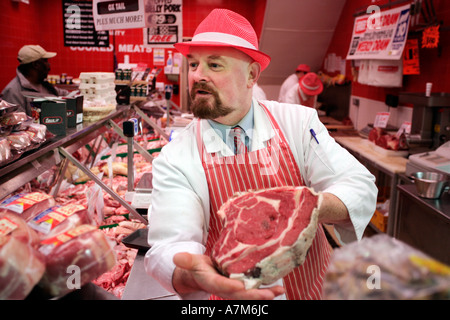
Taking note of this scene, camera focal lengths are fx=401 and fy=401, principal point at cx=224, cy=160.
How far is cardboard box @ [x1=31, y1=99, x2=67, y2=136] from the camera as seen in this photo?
2.57 meters

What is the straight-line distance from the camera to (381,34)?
17.4ft

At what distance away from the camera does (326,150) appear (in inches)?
65.0

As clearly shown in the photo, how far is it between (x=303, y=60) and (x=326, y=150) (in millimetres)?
8129

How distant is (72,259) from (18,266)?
4.1 inches

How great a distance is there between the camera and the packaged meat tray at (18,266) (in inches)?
29.0

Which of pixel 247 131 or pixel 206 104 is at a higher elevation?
pixel 206 104

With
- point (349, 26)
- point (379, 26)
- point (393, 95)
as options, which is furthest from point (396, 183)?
point (349, 26)

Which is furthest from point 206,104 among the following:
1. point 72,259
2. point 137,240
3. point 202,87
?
point 137,240

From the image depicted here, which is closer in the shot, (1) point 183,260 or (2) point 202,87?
(1) point 183,260

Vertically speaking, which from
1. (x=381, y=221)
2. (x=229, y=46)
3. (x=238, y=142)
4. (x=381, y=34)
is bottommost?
(x=381, y=221)

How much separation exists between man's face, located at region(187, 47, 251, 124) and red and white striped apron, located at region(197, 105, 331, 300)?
191 millimetres

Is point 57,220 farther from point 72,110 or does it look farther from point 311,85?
point 311,85

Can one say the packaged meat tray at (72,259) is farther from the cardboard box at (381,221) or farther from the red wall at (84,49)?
the red wall at (84,49)

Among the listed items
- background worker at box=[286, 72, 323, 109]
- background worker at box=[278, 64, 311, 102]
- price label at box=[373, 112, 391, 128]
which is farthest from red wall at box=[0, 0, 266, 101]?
price label at box=[373, 112, 391, 128]
